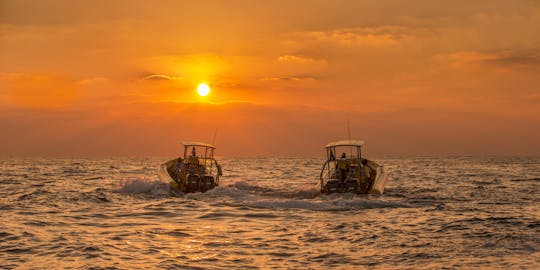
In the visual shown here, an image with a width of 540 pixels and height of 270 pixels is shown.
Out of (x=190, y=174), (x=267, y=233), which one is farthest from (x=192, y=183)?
(x=267, y=233)

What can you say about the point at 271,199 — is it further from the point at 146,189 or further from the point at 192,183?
the point at 146,189

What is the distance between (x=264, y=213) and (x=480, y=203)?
35.0 ft

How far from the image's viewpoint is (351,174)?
24.9m

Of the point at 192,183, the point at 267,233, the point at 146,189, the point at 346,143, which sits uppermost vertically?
the point at 346,143

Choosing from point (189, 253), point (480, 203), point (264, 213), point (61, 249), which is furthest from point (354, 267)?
point (480, 203)

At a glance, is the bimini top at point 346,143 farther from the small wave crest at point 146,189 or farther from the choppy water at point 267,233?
the small wave crest at point 146,189

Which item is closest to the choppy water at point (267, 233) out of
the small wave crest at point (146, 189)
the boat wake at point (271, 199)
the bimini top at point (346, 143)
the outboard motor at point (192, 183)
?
the boat wake at point (271, 199)

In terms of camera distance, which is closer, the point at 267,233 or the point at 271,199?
the point at 267,233

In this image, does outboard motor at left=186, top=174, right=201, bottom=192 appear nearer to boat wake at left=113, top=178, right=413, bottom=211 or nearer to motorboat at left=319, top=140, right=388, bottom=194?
boat wake at left=113, top=178, right=413, bottom=211

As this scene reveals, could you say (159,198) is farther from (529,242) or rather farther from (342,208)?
(529,242)

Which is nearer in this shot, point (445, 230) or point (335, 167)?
point (445, 230)

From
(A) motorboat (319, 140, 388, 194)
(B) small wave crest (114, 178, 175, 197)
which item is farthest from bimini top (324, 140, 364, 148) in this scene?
(B) small wave crest (114, 178, 175, 197)

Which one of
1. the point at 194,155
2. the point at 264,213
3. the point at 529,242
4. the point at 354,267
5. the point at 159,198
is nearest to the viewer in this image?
the point at 354,267

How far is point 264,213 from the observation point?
19156mm
